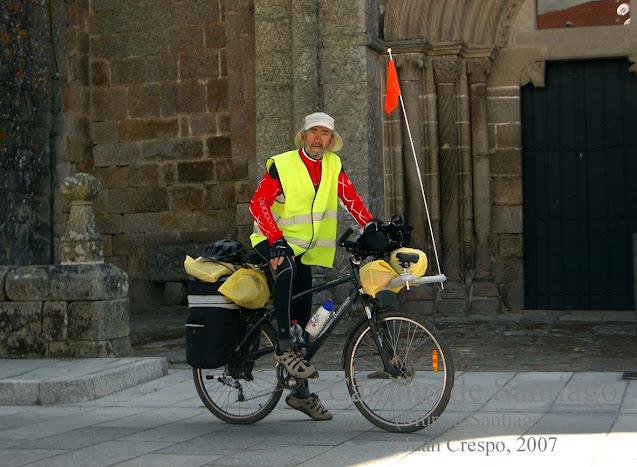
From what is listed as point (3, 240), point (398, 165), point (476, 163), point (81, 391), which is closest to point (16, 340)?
point (81, 391)

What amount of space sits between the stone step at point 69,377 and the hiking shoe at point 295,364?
6.12 feet

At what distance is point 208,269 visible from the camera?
5.89 meters

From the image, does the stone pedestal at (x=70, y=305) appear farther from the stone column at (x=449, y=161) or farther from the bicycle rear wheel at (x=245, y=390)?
the stone column at (x=449, y=161)

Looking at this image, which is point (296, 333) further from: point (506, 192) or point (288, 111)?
point (506, 192)

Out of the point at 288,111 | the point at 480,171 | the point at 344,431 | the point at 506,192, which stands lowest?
the point at 344,431

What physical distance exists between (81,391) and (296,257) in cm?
198

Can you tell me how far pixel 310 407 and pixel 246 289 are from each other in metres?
0.74

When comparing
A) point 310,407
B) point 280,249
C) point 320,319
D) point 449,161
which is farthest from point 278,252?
point 449,161

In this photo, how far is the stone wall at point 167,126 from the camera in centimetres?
1256

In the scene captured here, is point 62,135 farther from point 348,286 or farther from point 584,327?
point 584,327

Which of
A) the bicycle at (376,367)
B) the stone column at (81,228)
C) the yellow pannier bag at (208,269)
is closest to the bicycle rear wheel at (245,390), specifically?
the bicycle at (376,367)

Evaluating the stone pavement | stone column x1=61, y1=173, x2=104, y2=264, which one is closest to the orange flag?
stone column x1=61, y1=173, x2=104, y2=264

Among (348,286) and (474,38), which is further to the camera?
(474,38)

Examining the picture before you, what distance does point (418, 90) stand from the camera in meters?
11.9
